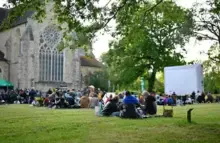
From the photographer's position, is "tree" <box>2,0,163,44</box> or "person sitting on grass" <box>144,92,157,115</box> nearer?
"tree" <box>2,0,163,44</box>

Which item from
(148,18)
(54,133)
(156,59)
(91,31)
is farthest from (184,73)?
(54,133)

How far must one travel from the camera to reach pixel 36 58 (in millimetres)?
53906

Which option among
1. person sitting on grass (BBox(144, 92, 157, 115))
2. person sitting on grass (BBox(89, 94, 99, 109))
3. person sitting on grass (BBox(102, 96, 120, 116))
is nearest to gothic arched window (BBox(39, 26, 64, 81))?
person sitting on grass (BBox(89, 94, 99, 109))

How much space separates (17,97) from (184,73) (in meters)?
16.7

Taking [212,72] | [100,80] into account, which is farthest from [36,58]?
[212,72]

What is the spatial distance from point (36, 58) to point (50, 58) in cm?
256

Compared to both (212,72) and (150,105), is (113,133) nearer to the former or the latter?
(212,72)

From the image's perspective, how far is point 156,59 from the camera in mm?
52188

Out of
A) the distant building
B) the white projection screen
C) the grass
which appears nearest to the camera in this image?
the grass

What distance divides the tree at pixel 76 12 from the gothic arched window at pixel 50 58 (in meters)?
40.4

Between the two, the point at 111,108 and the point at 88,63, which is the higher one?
the point at 88,63

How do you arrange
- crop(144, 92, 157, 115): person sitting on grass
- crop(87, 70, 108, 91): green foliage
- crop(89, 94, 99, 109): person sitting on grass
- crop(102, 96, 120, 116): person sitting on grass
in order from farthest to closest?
1. crop(87, 70, 108, 91): green foliage
2. crop(89, 94, 99, 109): person sitting on grass
3. crop(144, 92, 157, 115): person sitting on grass
4. crop(102, 96, 120, 116): person sitting on grass

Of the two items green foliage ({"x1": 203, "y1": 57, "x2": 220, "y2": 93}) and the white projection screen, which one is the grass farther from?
the white projection screen

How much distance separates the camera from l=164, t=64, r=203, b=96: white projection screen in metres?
37.4
